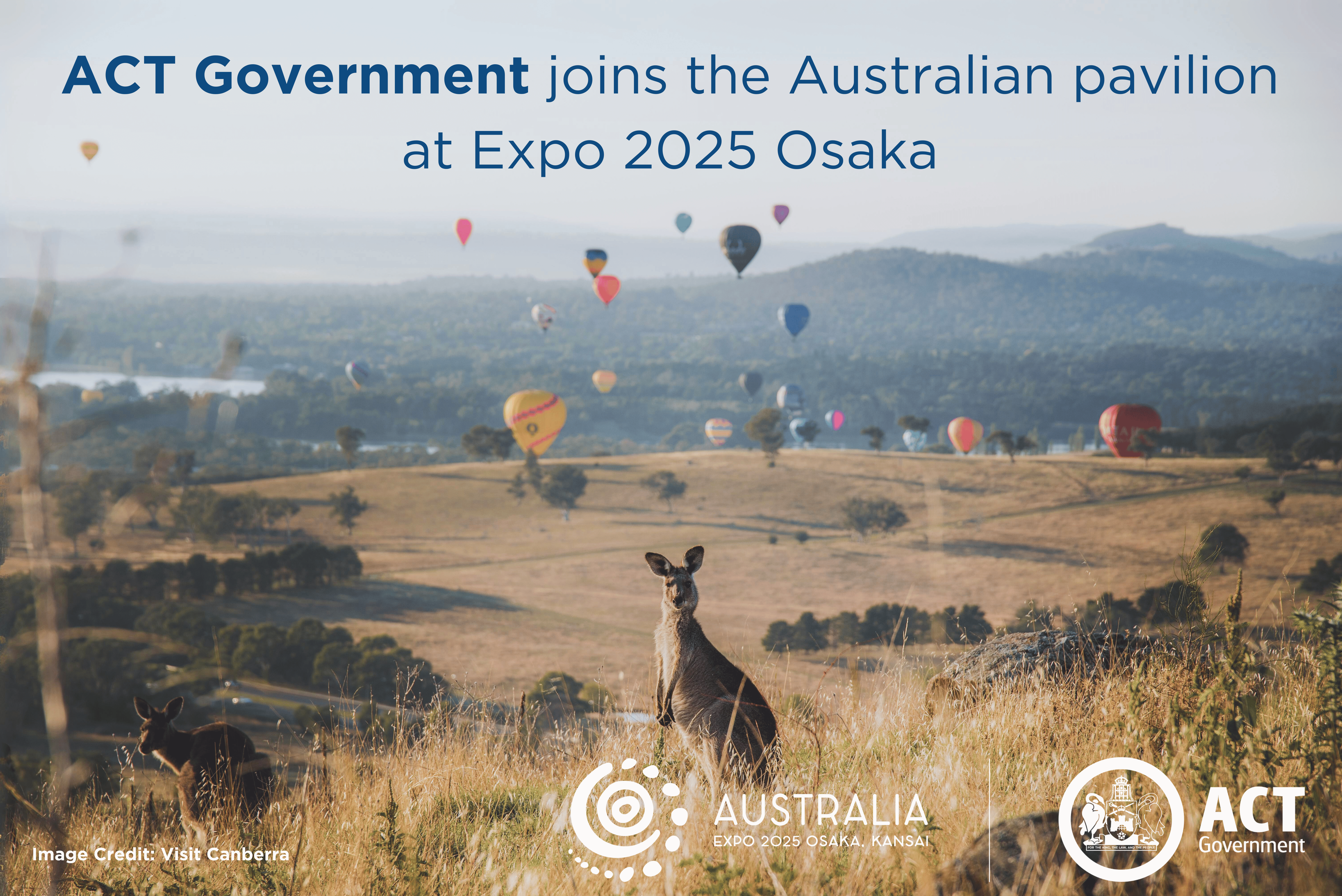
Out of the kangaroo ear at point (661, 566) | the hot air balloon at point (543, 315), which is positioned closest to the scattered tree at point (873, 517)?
the hot air balloon at point (543, 315)

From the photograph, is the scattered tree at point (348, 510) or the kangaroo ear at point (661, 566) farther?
the scattered tree at point (348, 510)

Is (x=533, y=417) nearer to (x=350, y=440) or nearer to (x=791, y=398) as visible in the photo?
(x=350, y=440)

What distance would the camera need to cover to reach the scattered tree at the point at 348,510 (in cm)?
9094

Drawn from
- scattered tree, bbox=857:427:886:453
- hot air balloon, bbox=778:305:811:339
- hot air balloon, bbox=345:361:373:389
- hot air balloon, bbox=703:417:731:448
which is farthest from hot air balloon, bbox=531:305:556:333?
scattered tree, bbox=857:427:886:453

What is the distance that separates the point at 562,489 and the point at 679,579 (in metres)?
91.5

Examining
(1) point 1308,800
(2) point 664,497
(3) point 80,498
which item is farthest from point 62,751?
(2) point 664,497

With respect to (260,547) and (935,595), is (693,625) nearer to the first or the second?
(935,595)

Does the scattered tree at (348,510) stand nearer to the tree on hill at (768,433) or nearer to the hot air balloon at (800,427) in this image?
the tree on hill at (768,433)

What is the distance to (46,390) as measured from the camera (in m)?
2.20

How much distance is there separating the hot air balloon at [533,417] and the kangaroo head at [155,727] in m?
101

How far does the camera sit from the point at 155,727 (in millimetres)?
5414

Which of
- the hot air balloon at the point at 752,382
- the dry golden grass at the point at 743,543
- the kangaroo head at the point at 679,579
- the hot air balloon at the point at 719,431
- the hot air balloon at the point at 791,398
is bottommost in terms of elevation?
the dry golden grass at the point at 743,543

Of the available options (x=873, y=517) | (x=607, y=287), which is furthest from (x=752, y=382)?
(x=873, y=517)

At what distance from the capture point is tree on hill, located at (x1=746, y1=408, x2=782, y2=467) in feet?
346
